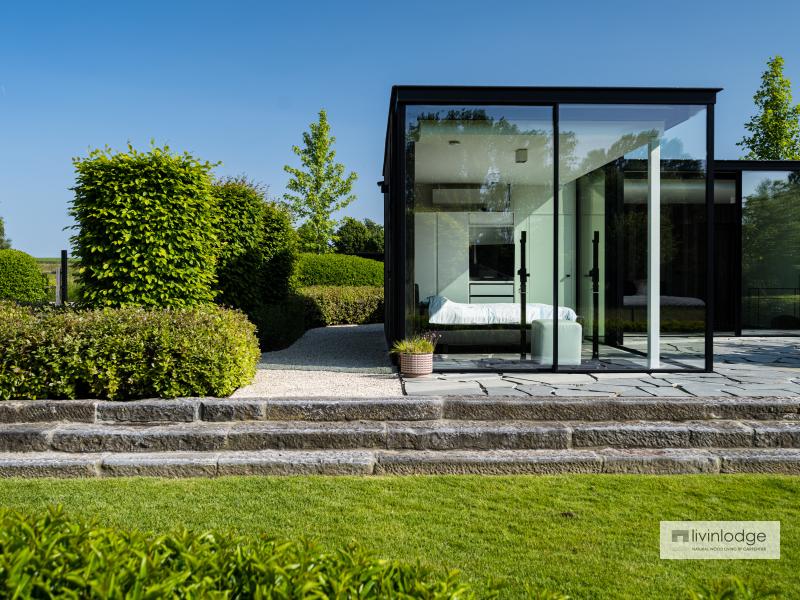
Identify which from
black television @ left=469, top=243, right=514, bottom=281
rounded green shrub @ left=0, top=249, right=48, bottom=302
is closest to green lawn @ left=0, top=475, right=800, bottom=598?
black television @ left=469, top=243, right=514, bottom=281

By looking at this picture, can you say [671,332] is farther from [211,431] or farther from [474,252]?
[211,431]

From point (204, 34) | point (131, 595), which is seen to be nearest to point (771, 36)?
point (204, 34)

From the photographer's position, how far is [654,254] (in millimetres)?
8102

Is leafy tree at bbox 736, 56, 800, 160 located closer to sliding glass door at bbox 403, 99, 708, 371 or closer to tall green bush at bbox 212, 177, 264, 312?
sliding glass door at bbox 403, 99, 708, 371

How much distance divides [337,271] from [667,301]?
12.0 metres

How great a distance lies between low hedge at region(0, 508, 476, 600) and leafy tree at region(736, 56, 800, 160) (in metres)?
20.9

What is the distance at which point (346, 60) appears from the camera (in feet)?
47.9

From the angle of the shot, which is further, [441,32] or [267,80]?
[267,80]

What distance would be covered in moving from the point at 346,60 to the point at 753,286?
9.67 metres

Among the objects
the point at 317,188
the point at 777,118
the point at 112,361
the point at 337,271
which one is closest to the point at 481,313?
the point at 112,361

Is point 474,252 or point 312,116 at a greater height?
point 312,116

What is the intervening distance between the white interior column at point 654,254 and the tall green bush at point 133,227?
18.1ft

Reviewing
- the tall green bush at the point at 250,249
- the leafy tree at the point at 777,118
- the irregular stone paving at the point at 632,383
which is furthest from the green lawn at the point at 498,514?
the leafy tree at the point at 777,118

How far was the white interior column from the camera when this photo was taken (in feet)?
26.0
